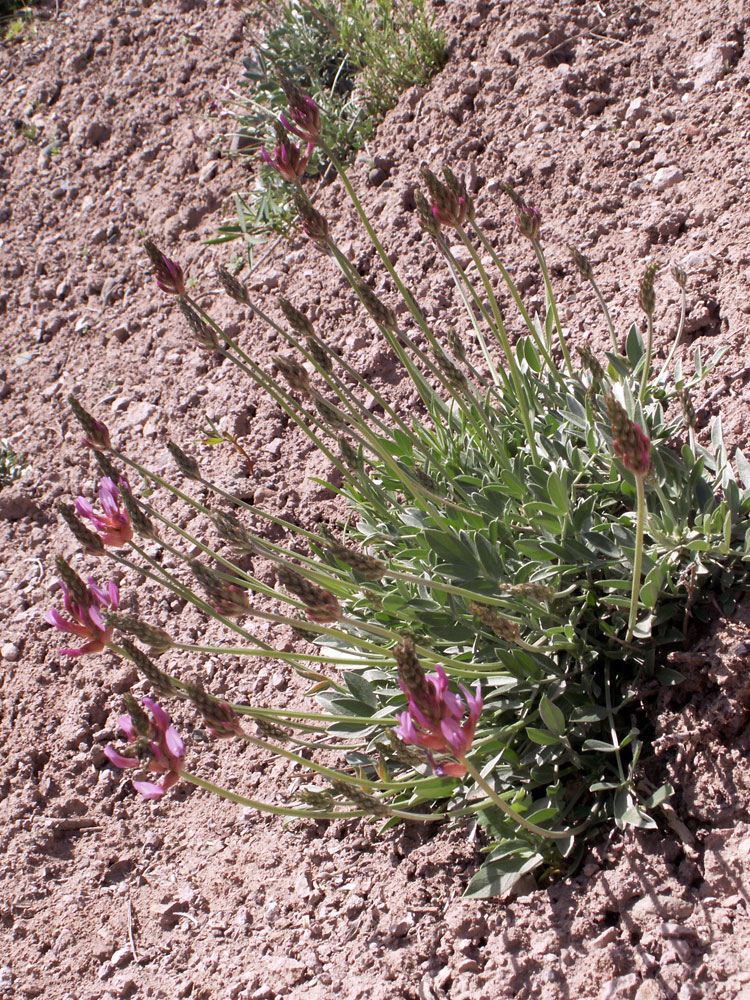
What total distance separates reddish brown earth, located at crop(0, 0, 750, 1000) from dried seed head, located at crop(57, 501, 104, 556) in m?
→ 1.18

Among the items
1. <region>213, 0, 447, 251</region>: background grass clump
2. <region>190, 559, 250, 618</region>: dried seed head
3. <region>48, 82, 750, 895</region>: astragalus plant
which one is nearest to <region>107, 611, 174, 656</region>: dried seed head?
<region>48, 82, 750, 895</region>: astragalus plant

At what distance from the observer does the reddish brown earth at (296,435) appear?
88.7 inches

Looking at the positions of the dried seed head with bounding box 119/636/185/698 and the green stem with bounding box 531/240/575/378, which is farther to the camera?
the green stem with bounding box 531/240/575/378

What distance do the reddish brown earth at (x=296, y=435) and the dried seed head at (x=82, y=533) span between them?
118 cm

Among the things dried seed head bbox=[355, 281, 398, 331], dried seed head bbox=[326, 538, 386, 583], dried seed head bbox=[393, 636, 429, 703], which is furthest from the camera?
dried seed head bbox=[355, 281, 398, 331]

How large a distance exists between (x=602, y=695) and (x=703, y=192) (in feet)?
7.06

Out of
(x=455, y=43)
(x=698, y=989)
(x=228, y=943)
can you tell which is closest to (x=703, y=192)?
(x=455, y=43)

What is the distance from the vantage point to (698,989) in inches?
75.7

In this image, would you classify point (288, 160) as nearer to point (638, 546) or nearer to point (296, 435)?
point (638, 546)

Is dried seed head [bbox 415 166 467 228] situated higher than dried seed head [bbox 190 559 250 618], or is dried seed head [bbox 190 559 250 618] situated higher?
dried seed head [bbox 415 166 467 228]

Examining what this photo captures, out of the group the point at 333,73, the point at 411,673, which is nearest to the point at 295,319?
the point at 411,673

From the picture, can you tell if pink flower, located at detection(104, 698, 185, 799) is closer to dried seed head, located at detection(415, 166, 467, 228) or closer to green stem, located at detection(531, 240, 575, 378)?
dried seed head, located at detection(415, 166, 467, 228)

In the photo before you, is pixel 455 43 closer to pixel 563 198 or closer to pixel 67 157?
pixel 563 198

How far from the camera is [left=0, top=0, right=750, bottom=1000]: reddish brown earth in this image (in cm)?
225
